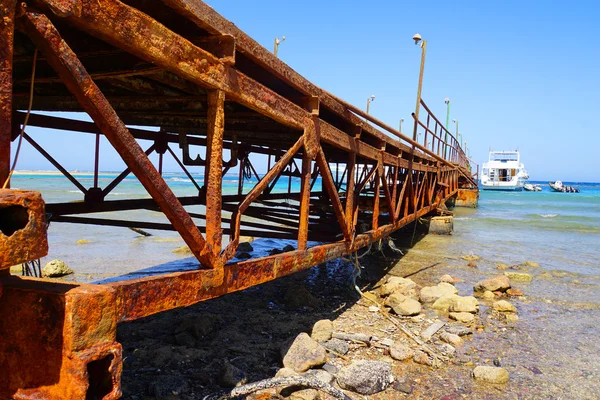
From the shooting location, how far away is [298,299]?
6.29 metres

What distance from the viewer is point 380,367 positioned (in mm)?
4145

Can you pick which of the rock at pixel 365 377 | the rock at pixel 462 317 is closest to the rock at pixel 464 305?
the rock at pixel 462 317

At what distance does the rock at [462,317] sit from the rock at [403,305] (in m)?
0.51

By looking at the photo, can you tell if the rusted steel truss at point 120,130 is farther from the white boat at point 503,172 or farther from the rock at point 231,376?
the white boat at point 503,172

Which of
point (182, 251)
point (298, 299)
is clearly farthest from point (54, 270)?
point (298, 299)

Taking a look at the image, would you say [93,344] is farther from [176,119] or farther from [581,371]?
[581,371]

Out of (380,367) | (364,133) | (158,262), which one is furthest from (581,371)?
(158,262)

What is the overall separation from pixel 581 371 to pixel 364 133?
3960mm

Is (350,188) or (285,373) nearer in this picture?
(285,373)

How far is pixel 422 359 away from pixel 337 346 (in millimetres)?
948

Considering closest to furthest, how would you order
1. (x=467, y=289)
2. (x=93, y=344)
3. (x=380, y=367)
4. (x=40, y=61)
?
(x=93, y=344), (x=40, y=61), (x=380, y=367), (x=467, y=289)

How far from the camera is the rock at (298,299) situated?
6234 mm

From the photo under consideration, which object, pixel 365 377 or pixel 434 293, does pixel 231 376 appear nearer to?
pixel 365 377

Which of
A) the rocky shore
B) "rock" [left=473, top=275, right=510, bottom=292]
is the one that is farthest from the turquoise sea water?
"rock" [left=473, top=275, right=510, bottom=292]
